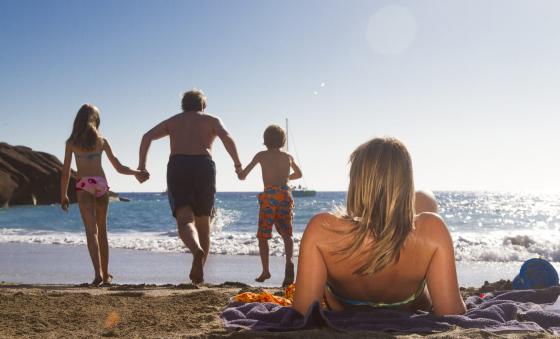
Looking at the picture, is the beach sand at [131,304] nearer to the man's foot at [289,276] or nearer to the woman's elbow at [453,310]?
the woman's elbow at [453,310]

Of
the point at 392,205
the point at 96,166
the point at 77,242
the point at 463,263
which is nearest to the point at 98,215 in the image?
the point at 96,166

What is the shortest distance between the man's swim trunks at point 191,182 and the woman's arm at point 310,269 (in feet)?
9.34

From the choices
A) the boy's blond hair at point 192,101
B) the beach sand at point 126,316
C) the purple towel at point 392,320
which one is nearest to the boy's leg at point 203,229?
the beach sand at point 126,316

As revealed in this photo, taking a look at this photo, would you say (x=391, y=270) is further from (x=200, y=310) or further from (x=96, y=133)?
(x=96, y=133)

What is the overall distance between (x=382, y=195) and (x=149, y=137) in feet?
11.9

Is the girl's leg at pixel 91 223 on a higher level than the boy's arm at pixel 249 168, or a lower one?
lower

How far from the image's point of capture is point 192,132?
18.2 feet

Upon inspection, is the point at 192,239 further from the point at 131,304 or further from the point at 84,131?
the point at 84,131

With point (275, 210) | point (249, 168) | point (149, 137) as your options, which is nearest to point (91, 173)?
point (149, 137)

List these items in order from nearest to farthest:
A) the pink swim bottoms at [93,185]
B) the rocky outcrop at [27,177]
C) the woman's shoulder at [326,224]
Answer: the woman's shoulder at [326,224]
the pink swim bottoms at [93,185]
the rocky outcrop at [27,177]

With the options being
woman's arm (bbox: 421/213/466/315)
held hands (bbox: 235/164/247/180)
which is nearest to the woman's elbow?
woman's arm (bbox: 421/213/466/315)

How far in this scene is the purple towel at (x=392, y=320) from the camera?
271 centimetres

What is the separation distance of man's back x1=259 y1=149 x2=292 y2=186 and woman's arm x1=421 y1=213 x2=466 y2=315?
369 centimetres

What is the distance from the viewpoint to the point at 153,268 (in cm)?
830
